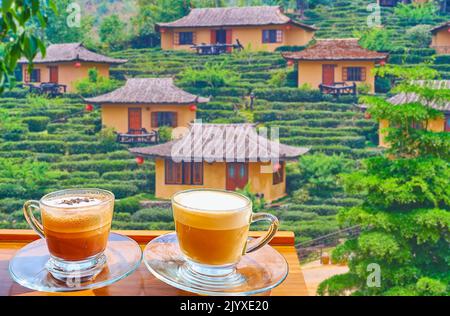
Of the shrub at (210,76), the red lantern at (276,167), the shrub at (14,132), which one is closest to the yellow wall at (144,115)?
the shrub at (210,76)

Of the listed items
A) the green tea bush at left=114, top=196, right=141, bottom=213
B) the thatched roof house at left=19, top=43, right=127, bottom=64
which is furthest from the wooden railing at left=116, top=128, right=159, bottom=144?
the thatched roof house at left=19, top=43, right=127, bottom=64

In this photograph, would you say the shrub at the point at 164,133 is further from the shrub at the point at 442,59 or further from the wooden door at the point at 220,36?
the shrub at the point at 442,59

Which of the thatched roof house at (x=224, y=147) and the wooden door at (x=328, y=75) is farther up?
the wooden door at (x=328, y=75)

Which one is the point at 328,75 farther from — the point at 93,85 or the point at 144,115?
the point at 93,85

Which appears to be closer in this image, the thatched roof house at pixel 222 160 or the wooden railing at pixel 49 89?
the thatched roof house at pixel 222 160

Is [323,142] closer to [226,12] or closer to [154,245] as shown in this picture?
[226,12]

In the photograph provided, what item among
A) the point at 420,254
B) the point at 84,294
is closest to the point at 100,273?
the point at 84,294
